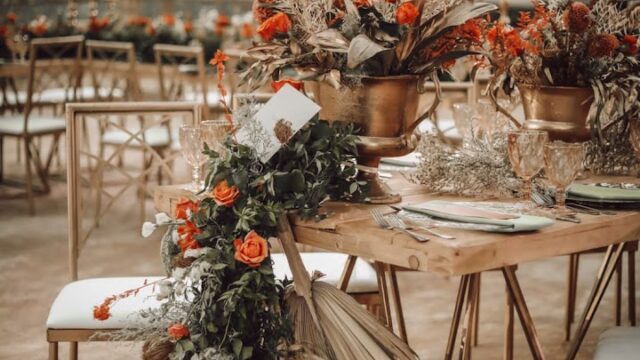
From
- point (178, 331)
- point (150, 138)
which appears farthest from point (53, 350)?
point (150, 138)

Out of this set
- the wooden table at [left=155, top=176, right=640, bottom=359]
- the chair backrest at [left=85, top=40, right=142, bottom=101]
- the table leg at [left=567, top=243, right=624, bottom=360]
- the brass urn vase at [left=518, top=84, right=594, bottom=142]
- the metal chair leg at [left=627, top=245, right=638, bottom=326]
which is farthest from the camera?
the chair backrest at [left=85, top=40, right=142, bottom=101]

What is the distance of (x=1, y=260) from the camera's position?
452 cm

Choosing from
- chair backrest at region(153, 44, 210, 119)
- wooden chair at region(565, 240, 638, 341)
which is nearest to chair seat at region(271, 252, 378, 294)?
wooden chair at region(565, 240, 638, 341)

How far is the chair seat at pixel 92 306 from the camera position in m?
2.25

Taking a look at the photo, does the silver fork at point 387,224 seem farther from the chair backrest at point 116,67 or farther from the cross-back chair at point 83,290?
the chair backrest at point 116,67

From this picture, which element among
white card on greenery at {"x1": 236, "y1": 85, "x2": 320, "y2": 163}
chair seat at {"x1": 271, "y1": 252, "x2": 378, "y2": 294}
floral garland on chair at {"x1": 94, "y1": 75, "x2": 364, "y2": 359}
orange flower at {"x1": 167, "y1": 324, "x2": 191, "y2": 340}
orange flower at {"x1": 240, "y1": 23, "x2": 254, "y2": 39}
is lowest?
chair seat at {"x1": 271, "y1": 252, "x2": 378, "y2": 294}

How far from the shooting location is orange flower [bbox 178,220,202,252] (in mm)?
1994

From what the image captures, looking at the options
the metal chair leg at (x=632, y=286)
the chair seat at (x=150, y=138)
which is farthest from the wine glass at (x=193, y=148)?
the chair seat at (x=150, y=138)

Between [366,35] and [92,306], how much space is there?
0.94 m

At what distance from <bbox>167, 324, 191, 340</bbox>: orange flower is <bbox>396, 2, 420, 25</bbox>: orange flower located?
31.2 inches

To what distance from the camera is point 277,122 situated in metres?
2.01

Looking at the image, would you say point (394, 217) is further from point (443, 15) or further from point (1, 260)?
point (1, 260)

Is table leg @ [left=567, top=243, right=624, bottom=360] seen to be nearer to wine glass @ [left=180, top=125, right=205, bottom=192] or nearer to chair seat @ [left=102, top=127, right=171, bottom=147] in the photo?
wine glass @ [left=180, top=125, right=205, bottom=192]

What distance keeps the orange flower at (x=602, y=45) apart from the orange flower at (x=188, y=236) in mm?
1119
